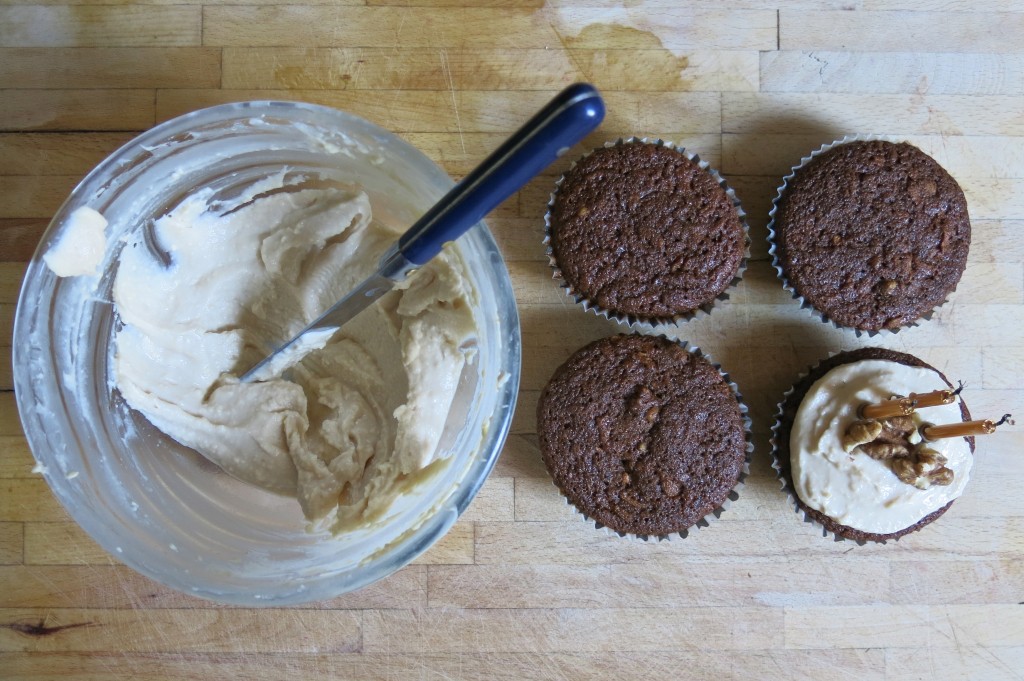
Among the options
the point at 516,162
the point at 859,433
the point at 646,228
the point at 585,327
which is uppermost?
the point at 516,162

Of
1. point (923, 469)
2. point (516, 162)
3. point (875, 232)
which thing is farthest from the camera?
point (875, 232)

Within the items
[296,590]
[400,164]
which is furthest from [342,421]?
[400,164]

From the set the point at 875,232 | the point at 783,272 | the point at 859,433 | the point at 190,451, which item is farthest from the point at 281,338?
the point at 875,232

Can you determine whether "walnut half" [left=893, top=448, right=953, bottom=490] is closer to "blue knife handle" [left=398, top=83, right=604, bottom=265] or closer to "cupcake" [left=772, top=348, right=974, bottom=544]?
"cupcake" [left=772, top=348, right=974, bottom=544]

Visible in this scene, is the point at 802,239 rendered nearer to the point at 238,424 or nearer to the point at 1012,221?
the point at 1012,221

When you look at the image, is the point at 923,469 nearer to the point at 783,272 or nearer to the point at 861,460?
the point at 861,460

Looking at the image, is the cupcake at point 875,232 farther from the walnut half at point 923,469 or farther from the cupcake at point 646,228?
the walnut half at point 923,469
